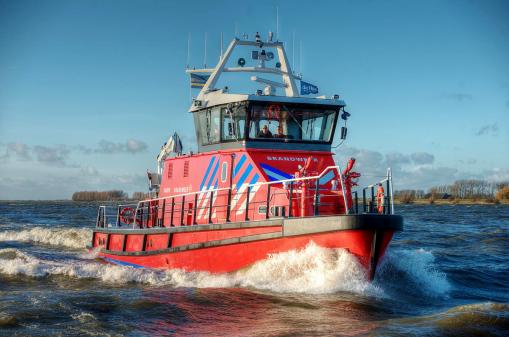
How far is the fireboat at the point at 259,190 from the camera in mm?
9273

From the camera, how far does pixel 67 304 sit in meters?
8.84

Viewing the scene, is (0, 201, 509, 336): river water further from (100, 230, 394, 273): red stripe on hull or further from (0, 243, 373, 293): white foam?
(100, 230, 394, 273): red stripe on hull

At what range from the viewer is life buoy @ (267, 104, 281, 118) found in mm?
11406

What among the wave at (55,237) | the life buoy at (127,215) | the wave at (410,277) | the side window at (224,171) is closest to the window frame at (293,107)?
the side window at (224,171)

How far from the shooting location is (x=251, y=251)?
1005 centimetres

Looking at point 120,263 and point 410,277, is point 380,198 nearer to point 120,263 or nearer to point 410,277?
point 410,277

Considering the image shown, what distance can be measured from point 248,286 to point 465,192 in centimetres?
10605

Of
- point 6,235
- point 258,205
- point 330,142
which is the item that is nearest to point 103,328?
point 258,205

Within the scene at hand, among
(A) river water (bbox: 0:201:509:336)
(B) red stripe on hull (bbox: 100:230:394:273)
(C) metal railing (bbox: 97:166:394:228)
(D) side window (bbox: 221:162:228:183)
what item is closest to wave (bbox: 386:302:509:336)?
(A) river water (bbox: 0:201:509:336)

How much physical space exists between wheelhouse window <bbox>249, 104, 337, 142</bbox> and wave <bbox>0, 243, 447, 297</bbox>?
9.26 ft

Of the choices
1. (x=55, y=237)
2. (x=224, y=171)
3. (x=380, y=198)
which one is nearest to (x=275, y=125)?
(x=224, y=171)

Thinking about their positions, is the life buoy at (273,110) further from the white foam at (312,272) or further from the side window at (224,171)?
the white foam at (312,272)

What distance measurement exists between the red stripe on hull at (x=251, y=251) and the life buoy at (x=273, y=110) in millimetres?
2829

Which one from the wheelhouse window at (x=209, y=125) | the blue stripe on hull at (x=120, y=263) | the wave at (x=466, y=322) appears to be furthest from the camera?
the blue stripe on hull at (x=120, y=263)
